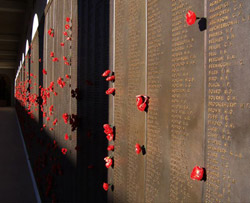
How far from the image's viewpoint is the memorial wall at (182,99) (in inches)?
40.1

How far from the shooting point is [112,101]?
2.20 m

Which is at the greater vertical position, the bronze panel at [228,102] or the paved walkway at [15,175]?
the bronze panel at [228,102]

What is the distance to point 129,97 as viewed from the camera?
1.92 metres

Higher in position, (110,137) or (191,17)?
(191,17)

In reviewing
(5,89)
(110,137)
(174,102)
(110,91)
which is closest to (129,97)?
(110,91)

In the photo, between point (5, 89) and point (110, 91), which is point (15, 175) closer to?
point (110, 91)

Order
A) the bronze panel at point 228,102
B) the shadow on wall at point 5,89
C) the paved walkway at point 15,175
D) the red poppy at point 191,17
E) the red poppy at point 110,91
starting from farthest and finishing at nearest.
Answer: the shadow on wall at point 5,89 < the paved walkway at point 15,175 < the red poppy at point 110,91 < the red poppy at point 191,17 < the bronze panel at point 228,102

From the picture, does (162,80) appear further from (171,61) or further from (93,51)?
(93,51)

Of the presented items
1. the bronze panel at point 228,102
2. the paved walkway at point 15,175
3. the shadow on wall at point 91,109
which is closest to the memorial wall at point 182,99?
the bronze panel at point 228,102

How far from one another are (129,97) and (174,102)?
0.56 metres

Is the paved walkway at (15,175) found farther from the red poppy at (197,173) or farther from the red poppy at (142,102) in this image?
→ the red poppy at (197,173)

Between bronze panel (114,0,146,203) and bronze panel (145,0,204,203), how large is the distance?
→ 97mm

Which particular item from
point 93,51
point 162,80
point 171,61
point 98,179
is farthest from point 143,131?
point 93,51

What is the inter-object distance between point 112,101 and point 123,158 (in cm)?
42
